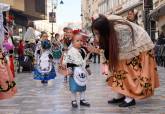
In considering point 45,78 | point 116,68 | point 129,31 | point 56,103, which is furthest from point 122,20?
point 45,78

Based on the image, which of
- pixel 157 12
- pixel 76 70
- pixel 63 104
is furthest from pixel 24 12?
pixel 76 70

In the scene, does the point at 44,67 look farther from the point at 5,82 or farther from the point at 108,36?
the point at 5,82

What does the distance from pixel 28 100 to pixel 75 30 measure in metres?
1.94

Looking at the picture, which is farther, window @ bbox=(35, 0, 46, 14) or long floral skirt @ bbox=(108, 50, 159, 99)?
window @ bbox=(35, 0, 46, 14)

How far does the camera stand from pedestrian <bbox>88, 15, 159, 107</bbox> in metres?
9.16

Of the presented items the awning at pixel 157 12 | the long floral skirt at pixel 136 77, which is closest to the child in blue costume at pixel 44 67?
the long floral skirt at pixel 136 77

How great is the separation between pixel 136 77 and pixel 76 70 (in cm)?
109

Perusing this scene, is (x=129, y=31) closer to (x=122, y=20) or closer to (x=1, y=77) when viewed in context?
(x=122, y=20)

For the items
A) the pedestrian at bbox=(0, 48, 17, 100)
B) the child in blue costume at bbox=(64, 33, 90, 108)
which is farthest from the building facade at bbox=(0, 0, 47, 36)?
the pedestrian at bbox=(0, 48, 17, 100)

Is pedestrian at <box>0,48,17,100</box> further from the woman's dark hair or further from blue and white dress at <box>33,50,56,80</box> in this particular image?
blue and white dress at <box>33,50,56,80</box>

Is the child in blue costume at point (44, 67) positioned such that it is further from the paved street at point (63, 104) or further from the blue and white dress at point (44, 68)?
the paved street at point (63, 104)

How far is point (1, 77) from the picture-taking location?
7703 millimetres

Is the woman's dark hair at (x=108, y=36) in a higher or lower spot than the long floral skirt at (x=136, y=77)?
higher

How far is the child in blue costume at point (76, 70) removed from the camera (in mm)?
9484
